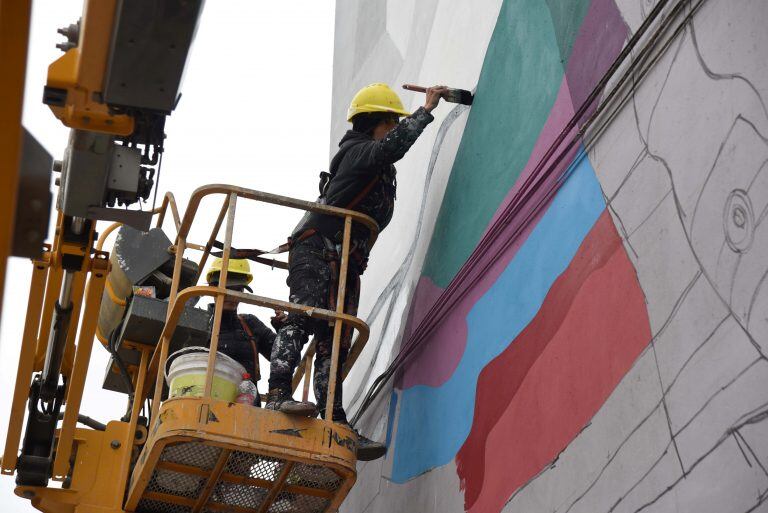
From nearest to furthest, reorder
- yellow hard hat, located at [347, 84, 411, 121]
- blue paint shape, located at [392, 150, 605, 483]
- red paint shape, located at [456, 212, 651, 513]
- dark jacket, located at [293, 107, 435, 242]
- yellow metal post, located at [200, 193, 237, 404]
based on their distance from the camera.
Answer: red paint shape, located at [456, 212, 651, 513], blue paint shape, located at [392, 150, 605, 483], yellow metal post, located at [200, 193, 237, 404], dark jacket, located at [293, 107, 435, 242], yellow hard hat, located at [347, 84, 411, 121]

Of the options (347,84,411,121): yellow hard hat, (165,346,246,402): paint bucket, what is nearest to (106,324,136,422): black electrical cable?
(165,346,246,402): paint bucket

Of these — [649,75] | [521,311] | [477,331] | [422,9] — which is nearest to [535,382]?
[521,311]

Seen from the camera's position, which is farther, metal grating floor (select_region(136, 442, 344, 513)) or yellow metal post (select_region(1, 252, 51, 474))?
yellow metal post (select_region(1, 252, 51, 474))

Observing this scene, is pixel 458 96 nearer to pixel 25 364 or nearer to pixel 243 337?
pixel 243 337

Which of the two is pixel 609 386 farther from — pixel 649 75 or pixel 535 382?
pixel 649 75

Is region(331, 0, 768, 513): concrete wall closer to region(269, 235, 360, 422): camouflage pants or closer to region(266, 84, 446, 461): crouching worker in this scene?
region(266, 84, 446, 461): crouching worker

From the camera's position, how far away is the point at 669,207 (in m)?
4.60

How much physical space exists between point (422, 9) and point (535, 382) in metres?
5.35

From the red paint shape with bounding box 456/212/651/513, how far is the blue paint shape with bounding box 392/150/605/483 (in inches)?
4.5

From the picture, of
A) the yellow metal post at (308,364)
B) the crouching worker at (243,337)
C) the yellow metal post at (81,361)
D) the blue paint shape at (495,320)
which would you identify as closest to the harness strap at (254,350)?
the crouching worker at (243,337)

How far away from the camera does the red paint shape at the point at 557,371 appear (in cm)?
487

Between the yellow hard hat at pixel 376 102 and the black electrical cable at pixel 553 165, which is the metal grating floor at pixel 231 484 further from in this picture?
the yellow hard hat at pixel 376 102

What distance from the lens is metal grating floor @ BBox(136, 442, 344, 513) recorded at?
655 centimetres

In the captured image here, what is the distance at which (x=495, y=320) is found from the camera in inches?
251
